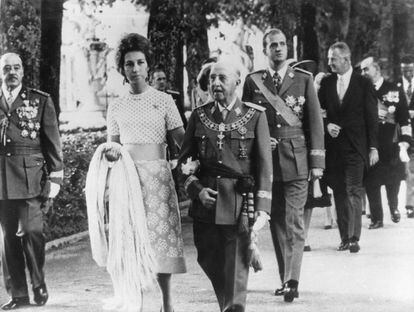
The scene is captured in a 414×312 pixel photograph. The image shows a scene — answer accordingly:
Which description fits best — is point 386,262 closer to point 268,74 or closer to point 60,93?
point 268,74

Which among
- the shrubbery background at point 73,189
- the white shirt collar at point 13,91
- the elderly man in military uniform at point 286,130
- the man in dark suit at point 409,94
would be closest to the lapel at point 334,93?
the man in dark suit at point 409,94

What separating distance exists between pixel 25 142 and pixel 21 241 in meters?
0.62

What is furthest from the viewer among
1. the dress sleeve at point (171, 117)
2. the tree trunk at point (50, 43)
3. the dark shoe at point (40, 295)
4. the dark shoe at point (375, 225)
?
the dark shoe at point (375, 225)

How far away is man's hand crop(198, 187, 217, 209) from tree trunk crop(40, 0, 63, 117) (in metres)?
2.74

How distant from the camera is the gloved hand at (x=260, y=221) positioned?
4930mm

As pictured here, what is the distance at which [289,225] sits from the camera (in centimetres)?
614

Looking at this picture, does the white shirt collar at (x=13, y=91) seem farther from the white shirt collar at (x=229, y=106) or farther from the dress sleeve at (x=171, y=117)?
the white shirt collar at (x=229, y=106)

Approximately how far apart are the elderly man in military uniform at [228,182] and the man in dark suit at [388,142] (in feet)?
12.3

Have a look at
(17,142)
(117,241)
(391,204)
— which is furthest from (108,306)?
(391,204)

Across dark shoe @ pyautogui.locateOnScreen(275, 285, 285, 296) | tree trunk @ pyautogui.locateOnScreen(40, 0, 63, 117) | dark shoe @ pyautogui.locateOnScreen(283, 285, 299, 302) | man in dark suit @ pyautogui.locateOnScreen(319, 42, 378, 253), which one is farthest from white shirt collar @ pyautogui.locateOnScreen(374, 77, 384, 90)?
dark shoe @ pyautogui.locateOnScreen(283, 285, 299, 302)

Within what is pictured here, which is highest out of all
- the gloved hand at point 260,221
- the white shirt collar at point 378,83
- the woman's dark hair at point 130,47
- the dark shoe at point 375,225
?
the woman's dark hair at point 130,47

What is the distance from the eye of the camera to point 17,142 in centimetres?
584

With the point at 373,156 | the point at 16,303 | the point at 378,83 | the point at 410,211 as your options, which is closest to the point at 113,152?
the point at 16,303

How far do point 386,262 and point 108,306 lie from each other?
2.48 m
